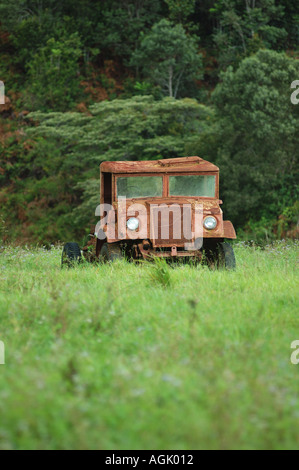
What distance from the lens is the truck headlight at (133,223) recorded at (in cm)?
800

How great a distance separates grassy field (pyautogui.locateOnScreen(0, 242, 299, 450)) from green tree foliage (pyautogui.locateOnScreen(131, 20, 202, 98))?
2175cm

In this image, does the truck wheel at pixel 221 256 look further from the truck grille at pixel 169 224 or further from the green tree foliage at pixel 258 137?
the green tree foliage at pixel 258 137

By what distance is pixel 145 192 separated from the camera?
28.2 ft

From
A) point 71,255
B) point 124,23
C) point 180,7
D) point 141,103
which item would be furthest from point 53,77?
point 71,255

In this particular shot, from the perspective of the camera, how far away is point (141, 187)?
28.3ft

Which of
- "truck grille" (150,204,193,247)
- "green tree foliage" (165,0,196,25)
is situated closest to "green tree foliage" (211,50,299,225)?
"green tree foliage" (165,0,196,25)

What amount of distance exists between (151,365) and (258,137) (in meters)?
17.8

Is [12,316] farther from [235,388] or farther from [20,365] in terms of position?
[235,388]

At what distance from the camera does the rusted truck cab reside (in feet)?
26.2

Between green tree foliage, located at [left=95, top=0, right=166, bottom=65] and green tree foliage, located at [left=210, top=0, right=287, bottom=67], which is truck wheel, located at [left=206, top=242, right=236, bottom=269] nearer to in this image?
green tree foliage, located at [left=210, top=0, right=287, bottom=67]

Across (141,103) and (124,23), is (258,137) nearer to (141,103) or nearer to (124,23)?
(141,103)

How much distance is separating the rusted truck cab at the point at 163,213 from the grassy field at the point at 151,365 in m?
1.49

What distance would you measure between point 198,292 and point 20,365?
2.47 m

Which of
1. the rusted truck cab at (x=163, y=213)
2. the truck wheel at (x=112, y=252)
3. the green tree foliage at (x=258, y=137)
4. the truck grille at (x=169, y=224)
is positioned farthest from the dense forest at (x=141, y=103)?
the truck grille at (x=169, y=224)
